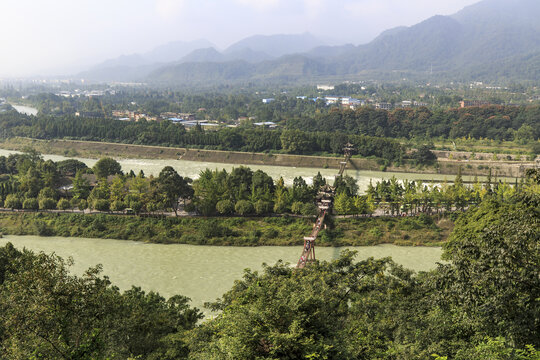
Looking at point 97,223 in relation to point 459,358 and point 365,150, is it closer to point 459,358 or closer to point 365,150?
point 459,358

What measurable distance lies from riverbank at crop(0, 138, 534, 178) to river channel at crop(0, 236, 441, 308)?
45.4 ft

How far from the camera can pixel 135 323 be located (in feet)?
Result: 23.5

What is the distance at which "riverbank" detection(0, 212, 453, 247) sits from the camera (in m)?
15.1

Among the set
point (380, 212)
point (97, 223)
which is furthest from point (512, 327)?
point (97, 223)

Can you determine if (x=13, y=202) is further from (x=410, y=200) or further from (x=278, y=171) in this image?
(x=410, y=200)

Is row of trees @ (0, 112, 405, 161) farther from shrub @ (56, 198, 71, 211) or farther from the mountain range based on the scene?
the mountain range

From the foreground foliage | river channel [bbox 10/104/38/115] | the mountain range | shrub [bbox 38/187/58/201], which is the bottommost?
shrub [bbox 38/187/58/201]

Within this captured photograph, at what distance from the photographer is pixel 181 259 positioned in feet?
46.1

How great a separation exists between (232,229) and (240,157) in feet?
50.2

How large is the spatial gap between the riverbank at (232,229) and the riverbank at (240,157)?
11998 millimetres

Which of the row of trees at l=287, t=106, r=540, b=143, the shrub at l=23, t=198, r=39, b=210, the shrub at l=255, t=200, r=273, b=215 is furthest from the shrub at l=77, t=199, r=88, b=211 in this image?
the row of trees at l=287, t=106, r=540, b=143

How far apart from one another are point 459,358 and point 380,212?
12560 millimetres

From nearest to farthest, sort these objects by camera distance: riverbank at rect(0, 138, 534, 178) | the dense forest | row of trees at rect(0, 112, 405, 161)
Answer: the dense forest
riverbank at rect(0, 138, 534, 178)
row of trees at rect(0, 112, 405, 161)

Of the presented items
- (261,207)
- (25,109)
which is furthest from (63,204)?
(25,109)
